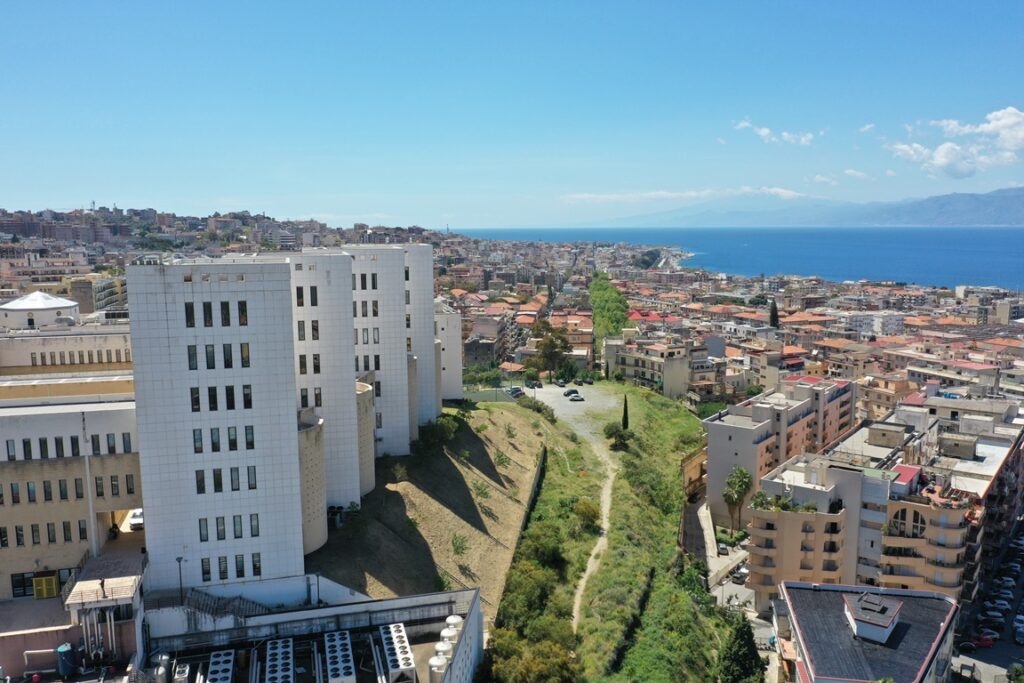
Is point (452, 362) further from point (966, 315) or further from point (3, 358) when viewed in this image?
point (966, 315)

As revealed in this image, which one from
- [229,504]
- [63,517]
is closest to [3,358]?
[63,517]

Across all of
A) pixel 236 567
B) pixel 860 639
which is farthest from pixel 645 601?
pixel 236 567

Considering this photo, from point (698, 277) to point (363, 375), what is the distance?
170 metres

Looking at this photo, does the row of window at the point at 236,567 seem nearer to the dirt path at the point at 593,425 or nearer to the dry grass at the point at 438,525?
the dry grass at the point at 438,525

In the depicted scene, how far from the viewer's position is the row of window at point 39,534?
1022 inches

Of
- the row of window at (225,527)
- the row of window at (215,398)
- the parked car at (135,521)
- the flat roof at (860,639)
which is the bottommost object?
the flat roof at (860,639)

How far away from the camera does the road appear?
39875mm

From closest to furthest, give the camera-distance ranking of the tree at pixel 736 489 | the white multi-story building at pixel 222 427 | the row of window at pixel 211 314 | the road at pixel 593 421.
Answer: the white multi-story building at pixel 222 427, the row of window at pixel 211 314, the road at pixel 593 421, the tree at pixel 736 489

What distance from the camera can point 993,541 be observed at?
143 ft

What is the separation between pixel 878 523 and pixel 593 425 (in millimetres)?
27089

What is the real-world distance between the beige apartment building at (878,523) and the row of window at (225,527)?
2501 cm

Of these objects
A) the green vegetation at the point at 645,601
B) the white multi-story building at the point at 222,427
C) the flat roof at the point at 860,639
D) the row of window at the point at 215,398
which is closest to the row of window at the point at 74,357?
the white multi-story building at the point at 222,427

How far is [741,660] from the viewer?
32219mm

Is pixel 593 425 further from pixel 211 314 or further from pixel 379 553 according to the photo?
pixel 211 314
